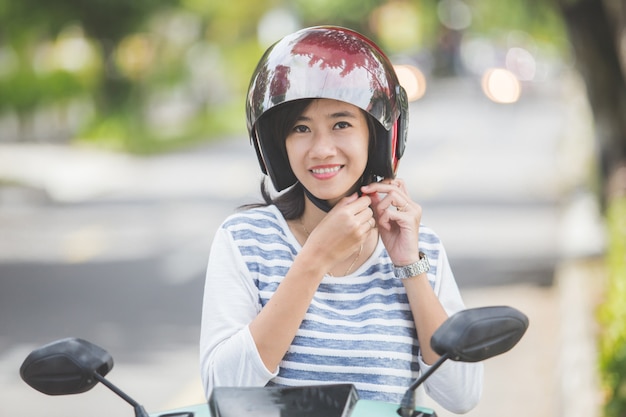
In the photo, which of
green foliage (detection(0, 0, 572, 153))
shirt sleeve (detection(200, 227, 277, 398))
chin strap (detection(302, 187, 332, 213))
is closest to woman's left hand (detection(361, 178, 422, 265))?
chin strap (detection(302, 187, 332, 213))

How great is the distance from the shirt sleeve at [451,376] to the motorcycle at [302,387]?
0.28 meters

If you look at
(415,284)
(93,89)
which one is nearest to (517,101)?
(93,89)

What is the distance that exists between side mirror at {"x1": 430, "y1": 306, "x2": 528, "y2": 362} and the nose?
527 millimetres

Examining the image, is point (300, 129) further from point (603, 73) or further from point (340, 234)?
point (603, 73)

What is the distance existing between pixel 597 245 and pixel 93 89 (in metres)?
18.9

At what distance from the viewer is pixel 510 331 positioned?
7.02ft

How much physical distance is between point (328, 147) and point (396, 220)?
224 millimetres

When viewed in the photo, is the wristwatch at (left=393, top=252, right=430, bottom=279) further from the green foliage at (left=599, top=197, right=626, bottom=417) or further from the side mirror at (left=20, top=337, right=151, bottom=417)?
the green foliage at (left=599, top=197, right=626, bottom=417)

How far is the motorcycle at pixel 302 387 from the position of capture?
2029 mm

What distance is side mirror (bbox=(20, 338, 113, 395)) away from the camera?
2146 millimetres

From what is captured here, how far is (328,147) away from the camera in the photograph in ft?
8.07

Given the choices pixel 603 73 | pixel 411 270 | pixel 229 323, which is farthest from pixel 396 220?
pixel 603 73

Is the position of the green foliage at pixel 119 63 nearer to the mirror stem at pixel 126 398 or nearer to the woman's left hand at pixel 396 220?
the woman's left hand at pixel 396 220

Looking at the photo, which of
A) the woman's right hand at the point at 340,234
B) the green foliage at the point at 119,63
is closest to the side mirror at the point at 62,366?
the woman's right hand at the point at 340,234
